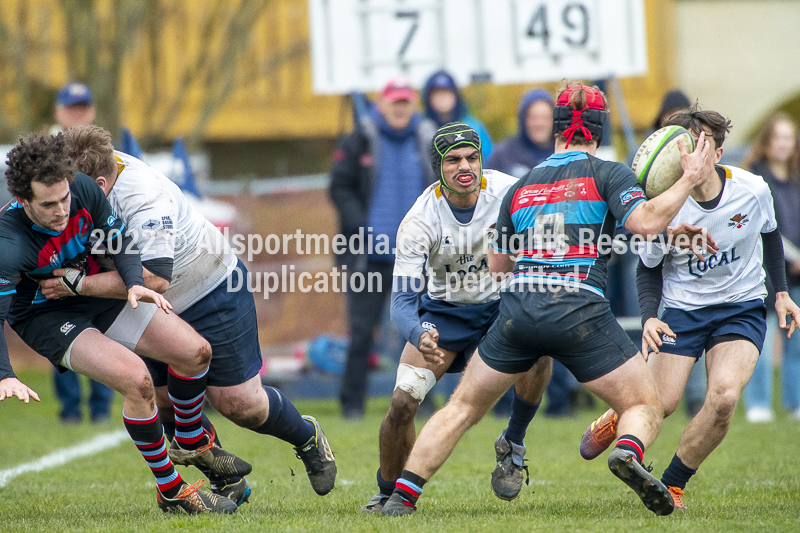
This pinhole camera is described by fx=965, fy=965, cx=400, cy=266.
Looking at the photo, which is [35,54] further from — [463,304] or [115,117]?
[463,304]

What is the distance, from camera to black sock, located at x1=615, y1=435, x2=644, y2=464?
13.7 ft

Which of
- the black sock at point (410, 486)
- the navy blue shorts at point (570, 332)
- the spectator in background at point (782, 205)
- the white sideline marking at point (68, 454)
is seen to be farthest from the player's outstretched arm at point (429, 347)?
the spectator in background at point (782, 205)

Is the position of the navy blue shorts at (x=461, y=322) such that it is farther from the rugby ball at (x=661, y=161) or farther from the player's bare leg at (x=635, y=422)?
the rugby ball at (x=661, y=161)

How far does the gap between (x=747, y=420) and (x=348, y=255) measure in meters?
3.91

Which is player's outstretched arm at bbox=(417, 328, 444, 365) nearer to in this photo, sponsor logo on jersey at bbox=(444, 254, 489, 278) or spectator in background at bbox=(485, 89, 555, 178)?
sponsor logo on jersey at bbox=(444, 254, 489, 278)

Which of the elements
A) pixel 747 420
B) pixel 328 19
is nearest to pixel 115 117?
pixel 328 19

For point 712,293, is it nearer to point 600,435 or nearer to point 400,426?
point 600,435

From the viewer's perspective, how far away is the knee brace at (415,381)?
16.1ft

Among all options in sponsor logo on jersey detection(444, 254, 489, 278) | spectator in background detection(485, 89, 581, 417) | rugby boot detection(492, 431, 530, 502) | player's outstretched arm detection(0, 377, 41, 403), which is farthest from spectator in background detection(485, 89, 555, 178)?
player's outstretched arm detection(0, 377, 41, 403)

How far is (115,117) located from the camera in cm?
1432

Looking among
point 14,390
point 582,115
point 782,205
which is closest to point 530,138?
point 782,205

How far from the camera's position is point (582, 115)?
4574 mm

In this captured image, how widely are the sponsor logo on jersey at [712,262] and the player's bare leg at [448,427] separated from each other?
1.24 metres

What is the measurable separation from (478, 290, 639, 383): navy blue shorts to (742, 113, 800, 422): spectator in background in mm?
4724
